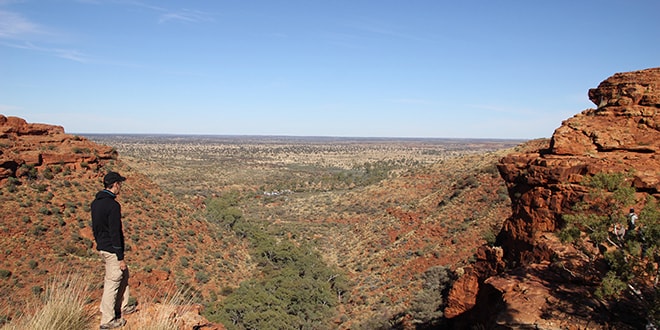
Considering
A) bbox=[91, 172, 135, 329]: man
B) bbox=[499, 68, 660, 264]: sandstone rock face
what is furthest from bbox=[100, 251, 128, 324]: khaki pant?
bbox=[499, 68, 660, 264]: sandstone rock face

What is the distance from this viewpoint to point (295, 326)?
18250 millimetres

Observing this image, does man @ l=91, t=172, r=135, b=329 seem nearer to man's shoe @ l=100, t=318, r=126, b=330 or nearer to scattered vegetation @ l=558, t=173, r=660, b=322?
man's shoe @ l=100, t=318, r=126, b=330

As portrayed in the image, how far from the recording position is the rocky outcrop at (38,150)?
21109mm

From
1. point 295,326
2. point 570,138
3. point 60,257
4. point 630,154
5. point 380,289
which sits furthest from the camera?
point 380,289

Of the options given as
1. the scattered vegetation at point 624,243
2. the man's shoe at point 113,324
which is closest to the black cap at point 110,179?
the man's shoe at point 113,324

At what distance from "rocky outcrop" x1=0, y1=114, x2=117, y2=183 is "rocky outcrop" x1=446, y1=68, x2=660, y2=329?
869 inches

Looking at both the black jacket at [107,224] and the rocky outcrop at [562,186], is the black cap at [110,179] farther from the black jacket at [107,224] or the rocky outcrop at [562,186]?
the rocky outcrop at [562,186]

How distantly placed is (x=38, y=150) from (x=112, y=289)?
22621mm

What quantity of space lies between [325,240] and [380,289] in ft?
39.4

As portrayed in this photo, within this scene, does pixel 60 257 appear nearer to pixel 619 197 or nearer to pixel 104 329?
pixel 104 329

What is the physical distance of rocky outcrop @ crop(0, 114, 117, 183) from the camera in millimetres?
21109

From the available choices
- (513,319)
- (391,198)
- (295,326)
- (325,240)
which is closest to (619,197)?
(513,319)

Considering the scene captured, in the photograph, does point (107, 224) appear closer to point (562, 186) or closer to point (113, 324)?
point (113, 324)

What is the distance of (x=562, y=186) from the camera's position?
400 inches
